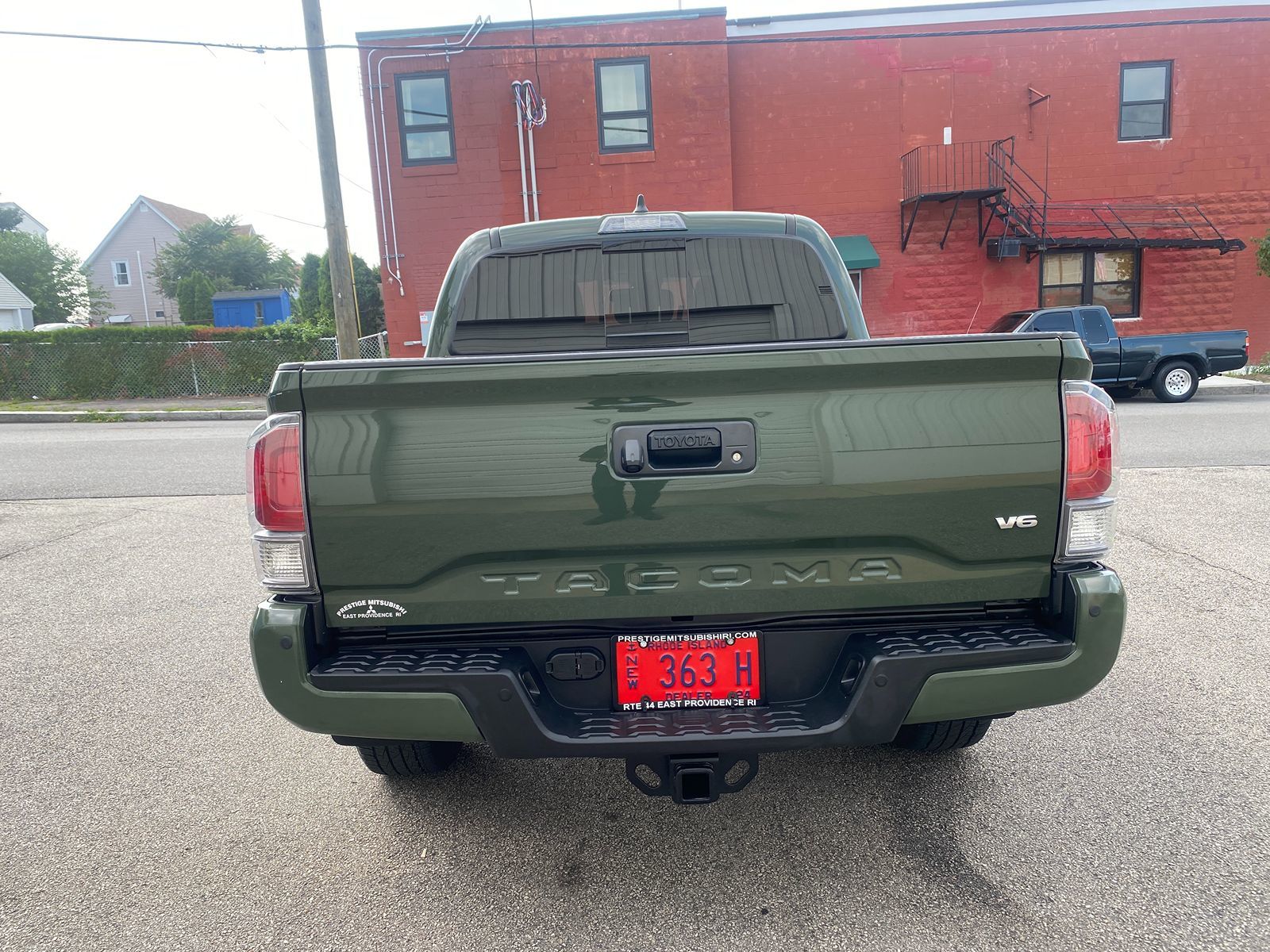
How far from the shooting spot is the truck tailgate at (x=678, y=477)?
2.18 m

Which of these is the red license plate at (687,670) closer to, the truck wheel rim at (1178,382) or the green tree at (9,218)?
the truck wheel rim at (1178,382)

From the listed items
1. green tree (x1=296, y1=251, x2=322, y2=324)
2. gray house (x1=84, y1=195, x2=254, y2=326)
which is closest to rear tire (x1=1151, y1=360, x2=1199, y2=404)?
green tree (x1=296, y1=251, x2=322, y2=324)

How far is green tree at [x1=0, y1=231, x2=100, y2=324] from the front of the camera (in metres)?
57.0

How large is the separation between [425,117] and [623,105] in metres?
4.27

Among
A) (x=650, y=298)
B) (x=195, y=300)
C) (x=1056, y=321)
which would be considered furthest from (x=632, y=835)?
(x=195, y=300)

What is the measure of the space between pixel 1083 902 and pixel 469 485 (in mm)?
2010

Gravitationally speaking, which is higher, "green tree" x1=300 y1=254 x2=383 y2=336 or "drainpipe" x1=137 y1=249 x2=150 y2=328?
"drainpipe" x1=137 y1=249 x2=150 y2=328

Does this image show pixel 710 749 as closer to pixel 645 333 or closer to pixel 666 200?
pixel 645 333

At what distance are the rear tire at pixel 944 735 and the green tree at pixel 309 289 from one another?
34.1m

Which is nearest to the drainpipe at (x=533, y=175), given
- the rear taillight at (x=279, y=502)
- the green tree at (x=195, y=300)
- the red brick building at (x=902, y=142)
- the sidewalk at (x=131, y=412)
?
the red brick building at (x=902, y=142)

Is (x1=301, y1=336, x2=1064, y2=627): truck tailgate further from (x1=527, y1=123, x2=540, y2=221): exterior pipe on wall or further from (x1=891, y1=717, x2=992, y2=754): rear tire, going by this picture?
(x1=527, y1=123, x2=540, y2=221): exterior pipe on wall

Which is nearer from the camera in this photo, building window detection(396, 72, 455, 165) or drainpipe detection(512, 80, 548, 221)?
drainpipe detection(512, 80, 548, 221)

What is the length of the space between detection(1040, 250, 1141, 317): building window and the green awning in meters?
4.00

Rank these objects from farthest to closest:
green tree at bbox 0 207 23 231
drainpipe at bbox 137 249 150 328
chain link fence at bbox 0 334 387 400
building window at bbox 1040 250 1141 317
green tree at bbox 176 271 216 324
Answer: green tree at bbox 0 207 23 231 < drainpipe at bbox 137 249 150 328 < green tree at bbox 176 271 216 324 < chain link fence at bbox 0 334 387 400 < building window at bbox 1040 250 1141 317
